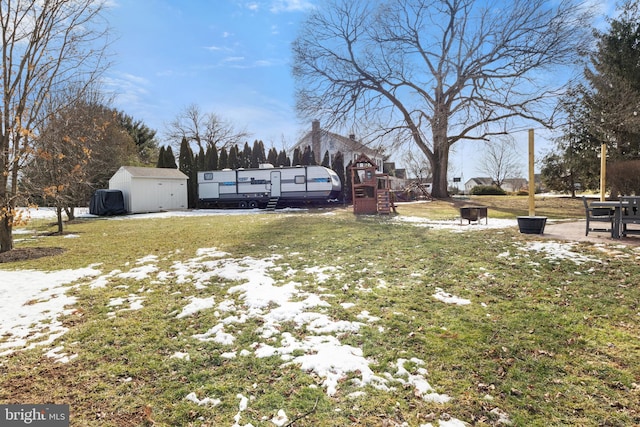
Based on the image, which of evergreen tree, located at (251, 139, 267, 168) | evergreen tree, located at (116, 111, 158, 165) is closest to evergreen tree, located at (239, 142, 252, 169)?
evergreen tree, located at (251, 139, 267, 168)

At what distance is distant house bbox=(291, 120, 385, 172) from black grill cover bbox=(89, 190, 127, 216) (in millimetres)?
13839

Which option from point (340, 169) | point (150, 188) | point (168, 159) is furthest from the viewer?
point (168, 159)

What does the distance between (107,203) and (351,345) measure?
2252 centimetres

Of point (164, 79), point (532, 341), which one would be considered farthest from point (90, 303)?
point (164, 79)

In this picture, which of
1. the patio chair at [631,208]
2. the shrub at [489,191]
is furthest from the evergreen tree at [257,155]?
the patio chair at [631,208]

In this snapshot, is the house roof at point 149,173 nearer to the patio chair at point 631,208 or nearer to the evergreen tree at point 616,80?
the patio chair at point 631,208

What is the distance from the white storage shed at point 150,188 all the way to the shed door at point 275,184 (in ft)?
24.7

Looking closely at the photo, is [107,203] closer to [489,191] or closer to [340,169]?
[340,169]

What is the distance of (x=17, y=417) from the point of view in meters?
2.42

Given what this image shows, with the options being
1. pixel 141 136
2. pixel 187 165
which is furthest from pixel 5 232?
pixel 141 136

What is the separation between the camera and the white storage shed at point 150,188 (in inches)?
875

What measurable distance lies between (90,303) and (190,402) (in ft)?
9.79

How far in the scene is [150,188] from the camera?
23469mm

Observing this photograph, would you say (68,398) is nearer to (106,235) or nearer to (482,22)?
(106,235)
